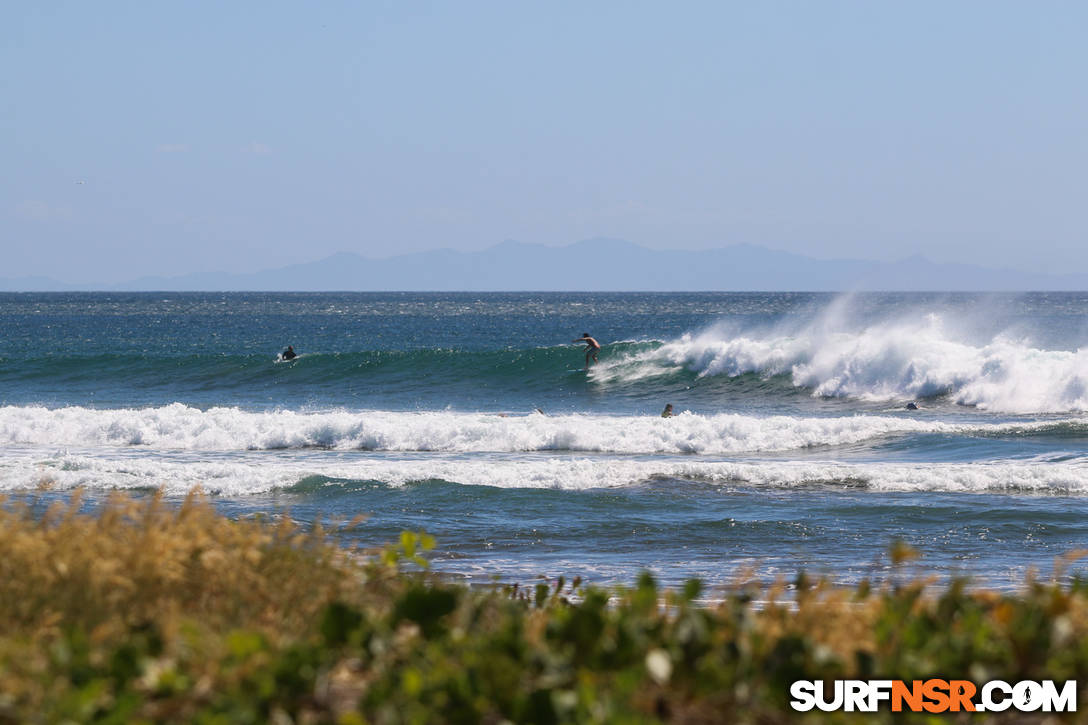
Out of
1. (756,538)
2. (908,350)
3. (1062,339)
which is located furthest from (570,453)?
(1062,339)

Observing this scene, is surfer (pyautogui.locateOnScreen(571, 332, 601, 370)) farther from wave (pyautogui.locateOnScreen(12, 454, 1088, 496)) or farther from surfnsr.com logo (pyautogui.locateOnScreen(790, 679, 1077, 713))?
surfnsr.com logo (pyautogui.locateOnScreen(790, 679, 1077, 713))

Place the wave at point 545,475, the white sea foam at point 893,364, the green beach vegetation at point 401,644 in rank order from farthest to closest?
the white sea foam at point 893,364
the wave at point 545,475
the green beach vegetation at point 401,644

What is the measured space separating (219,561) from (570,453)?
54.7ft

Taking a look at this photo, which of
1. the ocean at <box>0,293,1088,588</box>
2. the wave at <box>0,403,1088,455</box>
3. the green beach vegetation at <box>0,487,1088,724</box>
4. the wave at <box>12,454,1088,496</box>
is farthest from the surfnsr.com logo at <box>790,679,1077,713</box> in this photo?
the wave at <box>0,403,1088,455</box>

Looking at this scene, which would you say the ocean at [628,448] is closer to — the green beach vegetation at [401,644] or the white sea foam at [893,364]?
the white sea foam at [893,364]

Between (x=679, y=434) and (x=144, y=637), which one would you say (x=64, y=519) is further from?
(x=679, y=434)

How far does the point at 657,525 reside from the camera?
12914mm

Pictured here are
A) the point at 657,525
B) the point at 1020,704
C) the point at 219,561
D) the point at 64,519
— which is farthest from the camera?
the point at 657,525

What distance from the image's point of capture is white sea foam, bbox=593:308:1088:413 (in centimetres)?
2892

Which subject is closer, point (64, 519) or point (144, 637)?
point (144, 637)

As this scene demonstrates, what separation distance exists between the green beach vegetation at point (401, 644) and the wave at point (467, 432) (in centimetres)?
1670

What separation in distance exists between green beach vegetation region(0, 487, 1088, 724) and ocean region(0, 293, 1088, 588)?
83 cm

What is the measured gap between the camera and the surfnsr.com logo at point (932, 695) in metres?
3.41

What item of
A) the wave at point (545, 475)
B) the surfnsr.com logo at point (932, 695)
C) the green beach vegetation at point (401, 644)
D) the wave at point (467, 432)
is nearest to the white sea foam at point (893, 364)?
the wave at point (467, 432)
